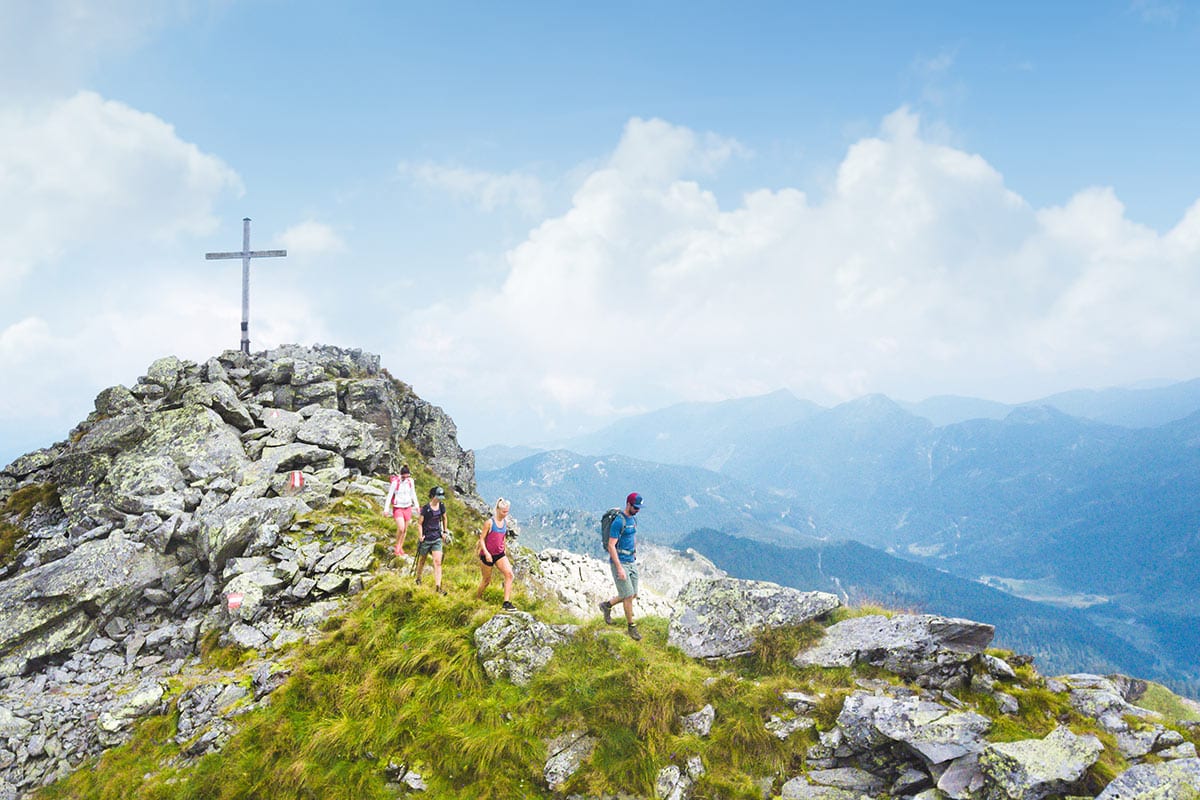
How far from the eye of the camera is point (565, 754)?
34.7ft

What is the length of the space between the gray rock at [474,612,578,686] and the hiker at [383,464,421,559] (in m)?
6.09

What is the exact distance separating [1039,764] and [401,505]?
17239mm

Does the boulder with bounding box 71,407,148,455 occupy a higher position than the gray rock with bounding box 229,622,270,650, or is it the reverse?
the boulder with bounding box 71,407,148,455

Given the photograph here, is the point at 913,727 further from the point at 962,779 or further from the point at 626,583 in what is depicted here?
the point at 626,583

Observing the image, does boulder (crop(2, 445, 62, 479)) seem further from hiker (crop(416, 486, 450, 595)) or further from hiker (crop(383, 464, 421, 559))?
hiker (crop(416, 486, 450, 595))

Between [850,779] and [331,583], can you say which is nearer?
[850,779]

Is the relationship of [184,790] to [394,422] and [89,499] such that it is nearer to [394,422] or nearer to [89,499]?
[89,499]

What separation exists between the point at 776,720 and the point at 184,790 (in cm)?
1205

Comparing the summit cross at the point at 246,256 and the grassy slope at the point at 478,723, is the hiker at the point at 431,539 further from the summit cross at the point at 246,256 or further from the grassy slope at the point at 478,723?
the summit cross at the point at 246,256

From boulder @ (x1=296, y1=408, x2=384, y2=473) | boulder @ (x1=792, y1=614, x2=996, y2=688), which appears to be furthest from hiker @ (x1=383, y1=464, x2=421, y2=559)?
boulder @ (x1=792, y1=614, x2=996, y2=688)

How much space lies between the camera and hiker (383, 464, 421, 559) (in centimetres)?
1820

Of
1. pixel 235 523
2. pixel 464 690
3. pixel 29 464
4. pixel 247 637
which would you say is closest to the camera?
pixel 464 690

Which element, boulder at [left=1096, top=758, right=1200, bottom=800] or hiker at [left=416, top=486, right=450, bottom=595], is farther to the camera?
hiker at [left=416, top=486, right=450, bottom=595]

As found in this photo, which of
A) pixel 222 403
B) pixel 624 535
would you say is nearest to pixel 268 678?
pixel 624 535
